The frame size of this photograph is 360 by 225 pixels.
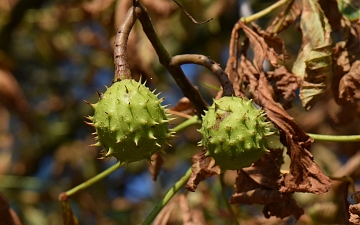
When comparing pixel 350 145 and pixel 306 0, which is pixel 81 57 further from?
pixel 306 0

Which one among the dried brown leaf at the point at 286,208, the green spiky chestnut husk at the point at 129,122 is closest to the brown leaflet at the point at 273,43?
the dried brown leaf at the point at 286,208

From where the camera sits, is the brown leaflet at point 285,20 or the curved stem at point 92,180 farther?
the brown leaflet at point 285,20

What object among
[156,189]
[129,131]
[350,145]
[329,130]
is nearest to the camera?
[129,131]

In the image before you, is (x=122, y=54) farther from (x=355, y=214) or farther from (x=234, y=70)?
(x=355, y=214)

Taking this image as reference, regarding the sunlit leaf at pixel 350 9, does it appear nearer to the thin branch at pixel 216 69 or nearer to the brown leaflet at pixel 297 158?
the brown leaflet at pixel 297 158

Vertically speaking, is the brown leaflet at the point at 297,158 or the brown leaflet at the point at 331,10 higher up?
the brown leaflet at the point at 331,10

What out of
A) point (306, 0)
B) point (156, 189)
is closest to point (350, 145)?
point (156, 189)

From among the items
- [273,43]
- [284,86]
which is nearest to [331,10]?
[273,43]

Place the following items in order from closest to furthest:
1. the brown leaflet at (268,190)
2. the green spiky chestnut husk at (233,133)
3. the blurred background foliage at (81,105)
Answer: the green spiky chestnut husk at (233,133), the brown leaflet at (268,190), the blurred background foliage at (81,105)
